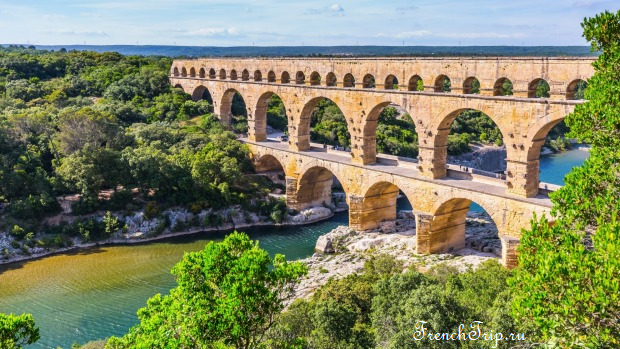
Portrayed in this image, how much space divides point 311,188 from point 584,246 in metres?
24.0

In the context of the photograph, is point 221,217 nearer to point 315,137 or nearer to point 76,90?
point 315,137

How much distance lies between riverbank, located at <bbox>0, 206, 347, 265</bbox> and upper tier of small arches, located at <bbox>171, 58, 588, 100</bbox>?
24.0ft

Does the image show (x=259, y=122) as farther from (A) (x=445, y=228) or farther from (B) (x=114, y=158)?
(A) (x=445, y=228)

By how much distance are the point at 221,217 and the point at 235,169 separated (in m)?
2.95

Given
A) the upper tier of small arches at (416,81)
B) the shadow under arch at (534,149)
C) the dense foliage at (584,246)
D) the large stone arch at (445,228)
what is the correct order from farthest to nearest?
the large stone arch at (445,228) → the shadow under arch at (534,149) → the upper tier of small arches at (416,81) → the dense foliage at (584,246)

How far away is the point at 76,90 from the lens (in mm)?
48531

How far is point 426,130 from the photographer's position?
23.9m

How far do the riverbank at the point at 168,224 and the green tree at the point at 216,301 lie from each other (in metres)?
18.6

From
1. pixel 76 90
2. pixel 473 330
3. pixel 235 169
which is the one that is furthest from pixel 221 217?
pixel 76 90

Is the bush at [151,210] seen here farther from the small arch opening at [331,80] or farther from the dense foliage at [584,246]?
the dense foliage at [584,246]

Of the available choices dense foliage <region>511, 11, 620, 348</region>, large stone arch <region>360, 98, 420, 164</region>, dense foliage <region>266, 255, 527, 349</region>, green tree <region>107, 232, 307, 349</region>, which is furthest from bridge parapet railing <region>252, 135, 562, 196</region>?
green tree <region>107, 232, 307, 349</region>

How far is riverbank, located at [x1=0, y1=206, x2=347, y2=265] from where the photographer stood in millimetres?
26250

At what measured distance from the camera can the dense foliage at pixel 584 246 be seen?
7.16 m

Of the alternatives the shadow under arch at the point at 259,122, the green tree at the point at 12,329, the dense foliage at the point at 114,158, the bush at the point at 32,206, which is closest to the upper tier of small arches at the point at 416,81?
the shadow under arch at the point at 259,122
